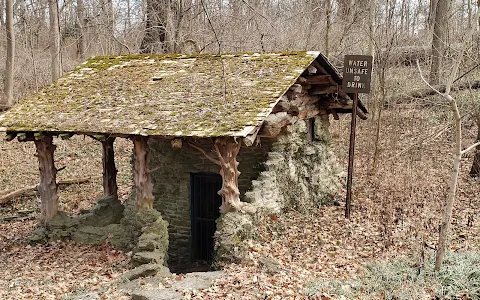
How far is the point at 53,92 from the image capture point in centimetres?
1072

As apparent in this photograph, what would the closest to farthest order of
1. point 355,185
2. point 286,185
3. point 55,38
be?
point 286,185, point 355,185, point 55,38

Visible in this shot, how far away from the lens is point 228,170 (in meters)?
8.54

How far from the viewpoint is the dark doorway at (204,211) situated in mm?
10367

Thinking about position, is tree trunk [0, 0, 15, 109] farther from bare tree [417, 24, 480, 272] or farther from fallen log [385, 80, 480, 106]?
bare tree [417, 24, 480, 272]

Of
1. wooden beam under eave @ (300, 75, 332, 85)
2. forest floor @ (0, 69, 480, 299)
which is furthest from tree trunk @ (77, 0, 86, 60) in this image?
wooden beam under eave @ (300, 75, 332, 85)

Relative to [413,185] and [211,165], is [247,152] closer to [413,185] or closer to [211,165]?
[211,165]

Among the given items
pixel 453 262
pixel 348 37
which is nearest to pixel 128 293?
pixel 453 262

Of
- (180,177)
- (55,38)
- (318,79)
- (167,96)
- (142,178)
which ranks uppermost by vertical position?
(55,38)

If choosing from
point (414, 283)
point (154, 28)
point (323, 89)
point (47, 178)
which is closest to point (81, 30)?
point (154, 28)

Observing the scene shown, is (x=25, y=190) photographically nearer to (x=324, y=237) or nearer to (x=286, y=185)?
(x=286, y=185)

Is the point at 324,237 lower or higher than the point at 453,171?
lower

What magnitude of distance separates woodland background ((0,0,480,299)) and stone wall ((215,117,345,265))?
0.33 metres

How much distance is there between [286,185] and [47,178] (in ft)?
18.9

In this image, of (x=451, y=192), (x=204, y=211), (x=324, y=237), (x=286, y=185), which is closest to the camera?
(x=451, y=192)
